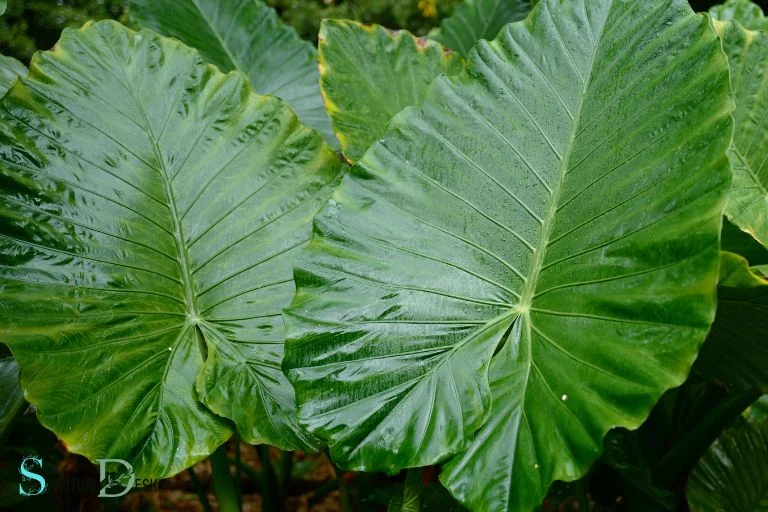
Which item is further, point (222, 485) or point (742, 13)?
point (742, 13)

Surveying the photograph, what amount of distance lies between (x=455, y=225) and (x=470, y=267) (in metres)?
0.06

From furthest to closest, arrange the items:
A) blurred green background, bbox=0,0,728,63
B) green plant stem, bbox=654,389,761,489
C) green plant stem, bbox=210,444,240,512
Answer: blurred green background, bbox=0,0,728,63 → green plant stem, bbox=654,389,761,489 → green plant stem, bbox=210,444,240,512

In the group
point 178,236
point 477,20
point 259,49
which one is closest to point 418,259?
point 178,236

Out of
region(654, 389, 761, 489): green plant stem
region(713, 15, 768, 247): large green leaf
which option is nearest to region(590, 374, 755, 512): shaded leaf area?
region(654, 389, 761, 489): green plant stem

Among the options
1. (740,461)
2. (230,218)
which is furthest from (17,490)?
(740,461)

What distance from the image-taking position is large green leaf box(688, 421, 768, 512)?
116cm

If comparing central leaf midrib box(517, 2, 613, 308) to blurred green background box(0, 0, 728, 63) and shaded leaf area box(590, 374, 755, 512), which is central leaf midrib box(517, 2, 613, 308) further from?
blurred green background box(0, 0, 728, 63)

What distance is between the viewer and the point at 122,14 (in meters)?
3.45

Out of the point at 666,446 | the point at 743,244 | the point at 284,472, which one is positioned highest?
the point at 743,244

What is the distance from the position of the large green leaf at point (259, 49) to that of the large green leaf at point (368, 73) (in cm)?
36

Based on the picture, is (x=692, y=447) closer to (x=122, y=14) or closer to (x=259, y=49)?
(x=259, y=49)

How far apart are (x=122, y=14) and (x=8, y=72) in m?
2.39

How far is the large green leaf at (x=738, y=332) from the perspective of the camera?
0.76 m

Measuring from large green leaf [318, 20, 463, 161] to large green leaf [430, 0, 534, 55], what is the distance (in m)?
0.54
